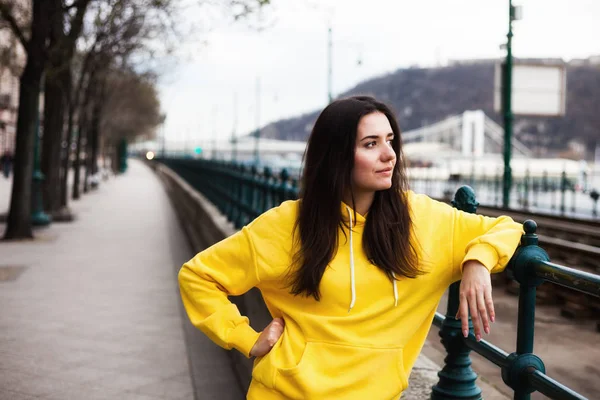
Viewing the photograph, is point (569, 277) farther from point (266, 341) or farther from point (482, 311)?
point (266, 341)

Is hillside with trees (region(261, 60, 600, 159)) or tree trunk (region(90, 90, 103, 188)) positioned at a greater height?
hillside with trees (region(261, 60, 600, 159))

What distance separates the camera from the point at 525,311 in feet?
7.50

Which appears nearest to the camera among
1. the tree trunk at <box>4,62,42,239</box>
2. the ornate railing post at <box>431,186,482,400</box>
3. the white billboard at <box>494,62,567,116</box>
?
the ornate railing post at <box>431,186,482,400</box>

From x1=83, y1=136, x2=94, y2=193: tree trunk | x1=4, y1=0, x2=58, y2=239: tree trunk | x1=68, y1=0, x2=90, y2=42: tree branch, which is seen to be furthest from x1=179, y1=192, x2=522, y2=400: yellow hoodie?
x1=83, y1=136, x2=94, y2=193: tree trunk

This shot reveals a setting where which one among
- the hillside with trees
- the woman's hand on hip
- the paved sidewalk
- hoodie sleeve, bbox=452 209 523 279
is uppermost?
the hillside with trees

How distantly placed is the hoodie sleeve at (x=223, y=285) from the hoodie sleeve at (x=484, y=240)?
0.61 meters

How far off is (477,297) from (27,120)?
1196 cm

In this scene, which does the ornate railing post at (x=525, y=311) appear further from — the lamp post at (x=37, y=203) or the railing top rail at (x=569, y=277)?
the lamp post at (x=37, y=203)

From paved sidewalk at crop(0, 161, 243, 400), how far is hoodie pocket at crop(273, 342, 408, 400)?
2.79 m

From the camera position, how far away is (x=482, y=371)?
5.68 metres

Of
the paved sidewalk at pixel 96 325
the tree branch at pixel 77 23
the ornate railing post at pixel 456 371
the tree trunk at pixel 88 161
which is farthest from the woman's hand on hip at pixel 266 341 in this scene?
the tree trunk at pixel 88 161

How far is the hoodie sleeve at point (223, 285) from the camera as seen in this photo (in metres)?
2.30

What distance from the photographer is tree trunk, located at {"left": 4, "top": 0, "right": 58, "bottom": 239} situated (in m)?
12.5

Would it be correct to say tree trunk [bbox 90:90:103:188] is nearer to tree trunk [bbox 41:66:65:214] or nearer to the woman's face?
tree trunk [bbox 41:66:65:214]
